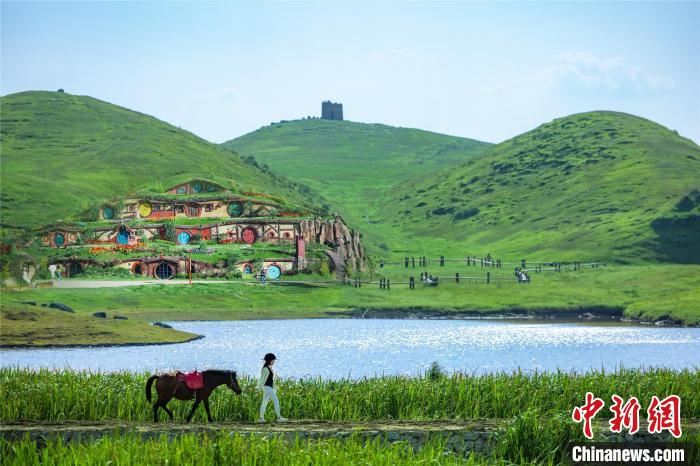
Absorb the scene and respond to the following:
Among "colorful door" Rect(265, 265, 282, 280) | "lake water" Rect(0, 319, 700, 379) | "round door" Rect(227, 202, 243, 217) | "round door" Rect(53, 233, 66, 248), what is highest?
"round door" Rect(227, 202, 243, 217)

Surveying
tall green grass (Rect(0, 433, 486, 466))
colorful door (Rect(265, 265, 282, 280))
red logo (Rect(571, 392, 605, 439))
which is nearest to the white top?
tall green grass (Rect(0, 433, 486, 466))

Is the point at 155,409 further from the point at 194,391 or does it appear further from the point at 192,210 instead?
the point at 192,210

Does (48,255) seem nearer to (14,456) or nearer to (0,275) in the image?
(0,275)

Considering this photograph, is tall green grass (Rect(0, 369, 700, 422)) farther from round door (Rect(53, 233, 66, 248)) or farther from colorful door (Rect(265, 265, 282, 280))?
round door (Rect(53, 233, 66, 248))

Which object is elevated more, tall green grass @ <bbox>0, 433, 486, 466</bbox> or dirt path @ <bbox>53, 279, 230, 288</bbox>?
dirt path @ <bbox>53, 279, 230, 288</bbox>

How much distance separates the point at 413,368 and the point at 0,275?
6485cm

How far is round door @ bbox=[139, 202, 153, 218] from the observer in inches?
6403

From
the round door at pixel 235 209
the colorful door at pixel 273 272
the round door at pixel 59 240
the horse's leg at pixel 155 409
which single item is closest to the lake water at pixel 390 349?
the colorful door at pixel 273 272

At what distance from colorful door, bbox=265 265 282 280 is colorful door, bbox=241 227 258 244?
6497 millimetres

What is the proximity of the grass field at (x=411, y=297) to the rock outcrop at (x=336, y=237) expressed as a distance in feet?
21.8

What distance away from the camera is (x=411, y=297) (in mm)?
151125

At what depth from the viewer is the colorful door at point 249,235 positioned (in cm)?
15612

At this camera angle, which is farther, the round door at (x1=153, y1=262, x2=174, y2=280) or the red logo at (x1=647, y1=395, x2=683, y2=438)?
the round door at (x1=153, y1=262, x2=174, y2=280)

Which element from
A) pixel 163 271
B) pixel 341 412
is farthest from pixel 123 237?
pixel 341 412
